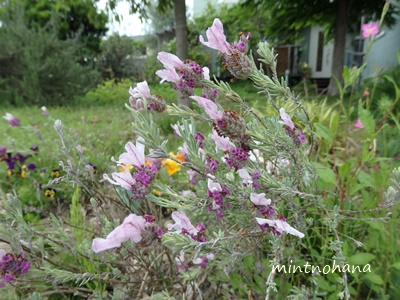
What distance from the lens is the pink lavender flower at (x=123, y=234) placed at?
60 cm

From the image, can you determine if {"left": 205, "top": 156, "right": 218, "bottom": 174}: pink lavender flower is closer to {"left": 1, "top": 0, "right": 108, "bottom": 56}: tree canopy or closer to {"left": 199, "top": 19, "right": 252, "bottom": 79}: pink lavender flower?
{"left": 199, "top": 19, "right": 252, "bottom": 79}: pink lavender flower

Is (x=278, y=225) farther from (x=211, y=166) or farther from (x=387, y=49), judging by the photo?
(x=387, y=49)

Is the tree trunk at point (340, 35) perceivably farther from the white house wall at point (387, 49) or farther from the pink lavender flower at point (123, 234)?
the pink lavender flower at point (123, 234)

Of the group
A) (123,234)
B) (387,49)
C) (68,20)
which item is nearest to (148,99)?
(123,234)

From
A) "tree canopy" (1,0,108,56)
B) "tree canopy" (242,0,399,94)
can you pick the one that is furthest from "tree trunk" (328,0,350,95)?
"tree canopy" (1,0,108,56)

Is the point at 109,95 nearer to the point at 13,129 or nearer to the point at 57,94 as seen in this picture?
the point at 57,94

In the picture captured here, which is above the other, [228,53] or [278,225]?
[228,53]

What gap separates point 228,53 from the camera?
79 centimetres

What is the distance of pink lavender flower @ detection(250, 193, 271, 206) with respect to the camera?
0.71 metres

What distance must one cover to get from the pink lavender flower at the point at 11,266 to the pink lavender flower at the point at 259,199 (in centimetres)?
65

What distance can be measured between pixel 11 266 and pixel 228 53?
805 millimetres

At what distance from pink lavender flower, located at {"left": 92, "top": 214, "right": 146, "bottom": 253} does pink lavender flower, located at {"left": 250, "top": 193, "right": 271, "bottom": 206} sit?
10.0 inches

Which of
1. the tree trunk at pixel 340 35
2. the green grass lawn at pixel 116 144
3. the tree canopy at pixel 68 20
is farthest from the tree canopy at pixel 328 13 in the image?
the tree canopy at pixel 68 20

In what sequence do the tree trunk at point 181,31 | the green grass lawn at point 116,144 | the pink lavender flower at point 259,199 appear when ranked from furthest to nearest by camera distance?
the tree trunk at point 181,31
the green grass lawn at point 116,144
the pink lavender flower at point 259,199
